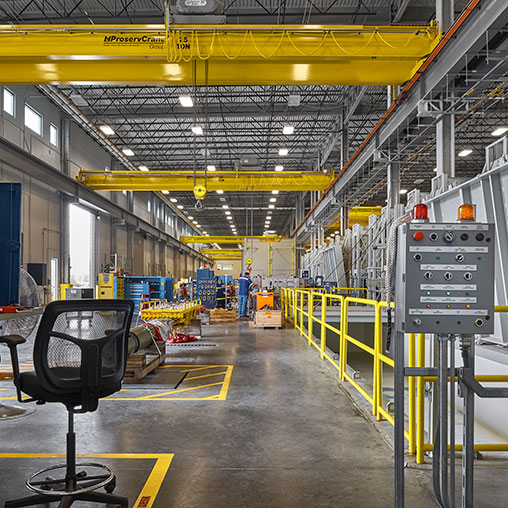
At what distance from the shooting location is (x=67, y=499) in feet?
10.1

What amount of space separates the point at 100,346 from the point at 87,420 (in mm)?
2384

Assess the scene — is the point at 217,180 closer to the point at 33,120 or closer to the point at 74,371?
the point at 33,120

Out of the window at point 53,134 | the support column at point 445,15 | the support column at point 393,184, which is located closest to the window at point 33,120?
the window at point 53,134

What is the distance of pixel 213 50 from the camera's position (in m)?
8.69

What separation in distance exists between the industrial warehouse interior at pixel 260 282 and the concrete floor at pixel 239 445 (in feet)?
0.10

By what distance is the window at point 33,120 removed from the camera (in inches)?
621

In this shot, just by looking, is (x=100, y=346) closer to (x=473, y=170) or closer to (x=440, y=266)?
(x=440, y=266)

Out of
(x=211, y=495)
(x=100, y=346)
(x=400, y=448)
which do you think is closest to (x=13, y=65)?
(x=100, y=346)

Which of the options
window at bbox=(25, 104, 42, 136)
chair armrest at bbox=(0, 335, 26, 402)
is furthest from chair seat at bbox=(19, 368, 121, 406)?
window at bbox=(25, 104, 42, 136)

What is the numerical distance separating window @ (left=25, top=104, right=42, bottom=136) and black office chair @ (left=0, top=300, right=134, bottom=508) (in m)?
14.9

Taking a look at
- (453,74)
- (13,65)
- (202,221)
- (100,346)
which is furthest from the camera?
(202,221)

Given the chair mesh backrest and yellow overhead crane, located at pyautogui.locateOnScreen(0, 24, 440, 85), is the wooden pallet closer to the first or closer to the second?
the chair mesh backrest

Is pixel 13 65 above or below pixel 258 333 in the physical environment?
above

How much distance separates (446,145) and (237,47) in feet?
15.7
